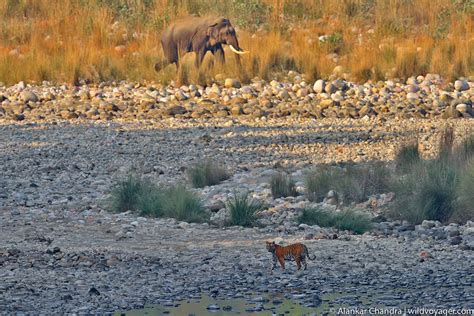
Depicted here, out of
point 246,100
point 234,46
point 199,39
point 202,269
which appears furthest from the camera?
point 199,39

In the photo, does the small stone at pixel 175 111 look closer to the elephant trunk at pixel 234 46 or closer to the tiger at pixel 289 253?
the elephant trunk at pixel 234 46

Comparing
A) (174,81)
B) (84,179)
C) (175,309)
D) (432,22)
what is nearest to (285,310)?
(175,309)

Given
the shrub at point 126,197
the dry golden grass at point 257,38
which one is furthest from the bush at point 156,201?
the dry golden grass at point 257,38

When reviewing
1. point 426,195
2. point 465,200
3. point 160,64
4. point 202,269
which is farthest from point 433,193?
point 160,64

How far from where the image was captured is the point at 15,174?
12.1 meters

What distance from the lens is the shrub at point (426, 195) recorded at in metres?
9.44

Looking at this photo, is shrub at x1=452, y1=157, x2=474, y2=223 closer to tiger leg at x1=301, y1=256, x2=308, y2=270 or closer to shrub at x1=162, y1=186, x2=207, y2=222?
shrub at x1=162, y1=186, x2=207, y2=222

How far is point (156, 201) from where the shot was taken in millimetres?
9797

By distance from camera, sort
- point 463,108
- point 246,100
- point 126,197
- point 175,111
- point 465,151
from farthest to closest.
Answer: point 246,100
point 175,111
point 463,108
point 465,151
point 126,197

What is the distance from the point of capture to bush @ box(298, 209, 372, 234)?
904 centimetres

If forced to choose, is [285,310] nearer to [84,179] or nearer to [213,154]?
[84,179]

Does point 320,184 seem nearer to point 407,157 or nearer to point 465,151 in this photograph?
point 407,157

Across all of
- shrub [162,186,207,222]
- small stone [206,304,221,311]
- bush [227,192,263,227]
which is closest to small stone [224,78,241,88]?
shrub [162,186,207,222]

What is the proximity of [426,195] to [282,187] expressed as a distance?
1.48 m
